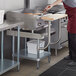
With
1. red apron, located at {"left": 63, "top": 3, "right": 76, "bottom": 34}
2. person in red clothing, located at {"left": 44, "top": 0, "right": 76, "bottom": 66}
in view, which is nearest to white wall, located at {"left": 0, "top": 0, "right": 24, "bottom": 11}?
person in red clothing, located at {"left": 44, "top": 0, "right": 76, "bottom": 66}

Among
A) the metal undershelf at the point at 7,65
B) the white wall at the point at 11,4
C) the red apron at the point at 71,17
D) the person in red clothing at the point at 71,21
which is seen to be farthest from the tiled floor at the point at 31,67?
the white wall at the point at 11,4

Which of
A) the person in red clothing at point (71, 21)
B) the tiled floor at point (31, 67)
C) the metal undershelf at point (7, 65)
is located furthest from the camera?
the person in red clothing at point (71, 21)

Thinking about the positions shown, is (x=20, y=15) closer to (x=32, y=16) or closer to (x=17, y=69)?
(x=32, y=16)

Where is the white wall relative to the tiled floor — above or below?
above

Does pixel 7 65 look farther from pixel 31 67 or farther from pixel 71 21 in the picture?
pixel 71 21

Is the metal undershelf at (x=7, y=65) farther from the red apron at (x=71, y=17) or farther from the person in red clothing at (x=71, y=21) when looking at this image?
the red apron at (x=71, y=17)

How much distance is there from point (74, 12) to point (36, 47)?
2.80 feet

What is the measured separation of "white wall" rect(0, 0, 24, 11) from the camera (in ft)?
12.4

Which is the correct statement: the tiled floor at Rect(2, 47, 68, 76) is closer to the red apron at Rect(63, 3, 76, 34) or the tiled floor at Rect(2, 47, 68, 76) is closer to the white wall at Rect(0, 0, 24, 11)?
the red apron at Rect(63, 3, 76, 34)

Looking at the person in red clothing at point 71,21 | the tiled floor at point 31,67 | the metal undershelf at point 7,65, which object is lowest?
the tiled floor at point 31,67

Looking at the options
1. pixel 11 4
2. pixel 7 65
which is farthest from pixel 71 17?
pixel 7 65

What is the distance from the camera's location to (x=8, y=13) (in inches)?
149

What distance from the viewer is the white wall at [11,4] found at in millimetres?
3788

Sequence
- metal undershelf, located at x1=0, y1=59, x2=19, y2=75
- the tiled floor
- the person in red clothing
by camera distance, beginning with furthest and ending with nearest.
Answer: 1. the person in red clothing
2. the tiled floor
3. metal undershelf, located at x1=0, y1=59, x2=19, y2=75
